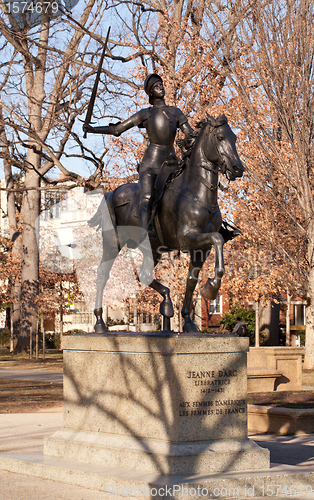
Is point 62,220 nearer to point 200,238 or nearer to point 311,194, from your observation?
point 311,194

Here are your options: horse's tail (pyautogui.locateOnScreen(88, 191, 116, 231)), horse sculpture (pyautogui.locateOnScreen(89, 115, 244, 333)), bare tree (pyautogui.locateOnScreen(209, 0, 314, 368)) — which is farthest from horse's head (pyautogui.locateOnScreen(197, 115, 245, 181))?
bare tree (pyautogui.locateOnScreen(209, 0, 314, 368))

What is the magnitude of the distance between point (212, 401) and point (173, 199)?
8.36ft

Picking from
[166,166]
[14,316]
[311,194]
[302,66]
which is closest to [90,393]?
[166,166]

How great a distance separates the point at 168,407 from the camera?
6516 millimetres

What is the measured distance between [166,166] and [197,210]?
106cm

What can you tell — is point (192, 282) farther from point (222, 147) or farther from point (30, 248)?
point (30, 248)

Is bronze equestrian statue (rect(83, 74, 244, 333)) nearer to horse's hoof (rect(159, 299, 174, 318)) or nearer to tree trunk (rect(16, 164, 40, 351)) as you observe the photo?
horse's hoof (rect(159, 299, 174, 318))

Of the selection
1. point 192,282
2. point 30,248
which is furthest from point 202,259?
point 30,248

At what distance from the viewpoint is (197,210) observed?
7.45 meters

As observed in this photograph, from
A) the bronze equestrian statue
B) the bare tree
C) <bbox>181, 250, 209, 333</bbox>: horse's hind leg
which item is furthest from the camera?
the bare tree

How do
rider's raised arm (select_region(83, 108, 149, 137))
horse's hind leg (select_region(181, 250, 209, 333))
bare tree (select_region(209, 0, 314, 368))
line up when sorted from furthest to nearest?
bare tree (select_region(209, 0, 314, 368)) → rider's raised arm (select_region(83, 108, 149, 137)) → horse's hind leg (select_region(181, 250, 209, 333))

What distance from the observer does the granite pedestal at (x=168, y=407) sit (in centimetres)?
643

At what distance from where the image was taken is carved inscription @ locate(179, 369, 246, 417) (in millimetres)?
6535

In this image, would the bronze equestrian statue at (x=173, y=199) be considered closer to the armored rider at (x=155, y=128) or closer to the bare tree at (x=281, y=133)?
the armored rider at (x=155, y=128)
